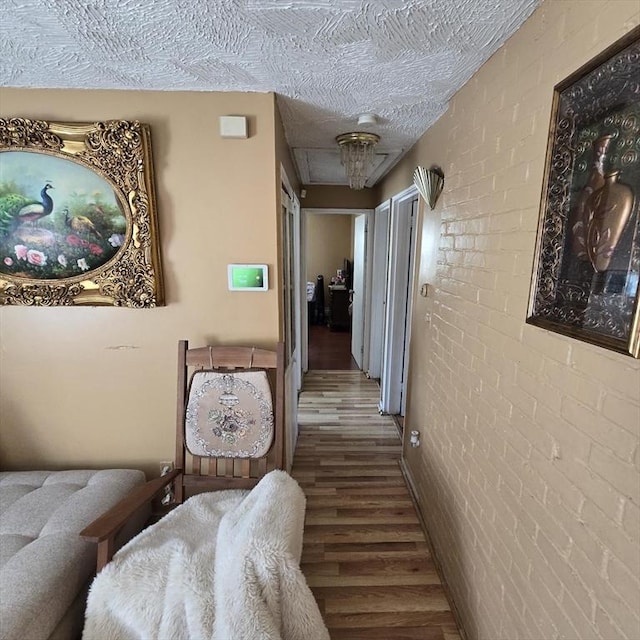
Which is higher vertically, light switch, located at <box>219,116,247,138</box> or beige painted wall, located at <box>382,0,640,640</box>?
light switch, located at <box>219,116,247,138</box>

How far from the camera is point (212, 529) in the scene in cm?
138

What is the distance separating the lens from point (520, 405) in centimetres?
109

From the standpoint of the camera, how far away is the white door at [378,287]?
3598 mm

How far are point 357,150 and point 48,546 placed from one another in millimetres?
2445

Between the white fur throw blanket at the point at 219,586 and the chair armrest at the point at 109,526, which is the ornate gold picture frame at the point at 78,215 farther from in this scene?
the white fur throw blanket at the point at 219,586

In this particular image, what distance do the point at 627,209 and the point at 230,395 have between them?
1.55 meters

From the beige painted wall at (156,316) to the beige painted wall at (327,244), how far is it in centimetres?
531

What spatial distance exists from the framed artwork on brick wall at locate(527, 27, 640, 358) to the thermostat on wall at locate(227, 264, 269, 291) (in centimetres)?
117

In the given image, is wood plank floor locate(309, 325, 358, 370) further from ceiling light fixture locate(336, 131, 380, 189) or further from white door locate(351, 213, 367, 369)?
ceiling light fixture locate(336, 131, 380, 189)

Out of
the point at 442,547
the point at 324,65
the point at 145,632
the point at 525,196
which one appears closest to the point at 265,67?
the point at 324,65

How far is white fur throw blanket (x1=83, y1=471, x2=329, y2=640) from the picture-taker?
3.28ft

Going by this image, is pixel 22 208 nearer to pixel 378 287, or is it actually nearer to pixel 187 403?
pixel 187 403

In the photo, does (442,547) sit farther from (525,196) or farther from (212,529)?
(525,196)

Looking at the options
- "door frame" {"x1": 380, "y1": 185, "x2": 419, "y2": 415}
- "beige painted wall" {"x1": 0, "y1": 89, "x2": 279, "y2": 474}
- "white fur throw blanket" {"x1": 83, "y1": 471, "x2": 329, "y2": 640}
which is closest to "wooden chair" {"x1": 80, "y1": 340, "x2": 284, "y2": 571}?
"beige painted wall" {"x1": 0, "y1": 89, "x2": 279, "y2": 474}
